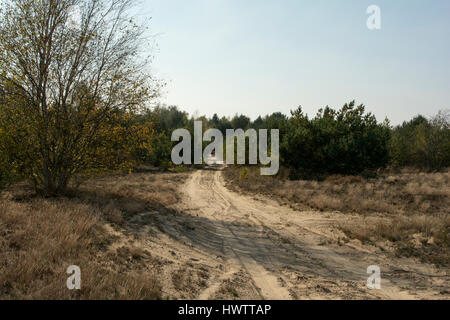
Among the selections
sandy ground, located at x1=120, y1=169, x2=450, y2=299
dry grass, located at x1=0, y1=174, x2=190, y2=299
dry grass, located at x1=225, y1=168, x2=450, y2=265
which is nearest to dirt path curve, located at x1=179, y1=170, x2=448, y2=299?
sandy ground, located at x1=120, y1=169, x2=450, y2=299

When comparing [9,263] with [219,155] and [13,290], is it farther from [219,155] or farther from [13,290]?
[219,155]

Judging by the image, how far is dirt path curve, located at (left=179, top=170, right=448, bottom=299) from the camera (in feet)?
18.0

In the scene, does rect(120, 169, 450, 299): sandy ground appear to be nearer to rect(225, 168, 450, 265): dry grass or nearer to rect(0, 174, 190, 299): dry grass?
rect(0, 174, 190, 299): dry grass

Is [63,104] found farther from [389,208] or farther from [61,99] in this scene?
[389,208]

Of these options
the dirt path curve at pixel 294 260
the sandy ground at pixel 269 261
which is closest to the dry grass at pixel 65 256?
the sandy ground at pixel 269 261

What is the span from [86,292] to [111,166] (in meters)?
8.30

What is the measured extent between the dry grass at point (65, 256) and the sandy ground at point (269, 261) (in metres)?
0.71

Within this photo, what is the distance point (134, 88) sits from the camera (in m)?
11.9

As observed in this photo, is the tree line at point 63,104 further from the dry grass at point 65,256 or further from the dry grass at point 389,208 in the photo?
the dry grass at point 389,208

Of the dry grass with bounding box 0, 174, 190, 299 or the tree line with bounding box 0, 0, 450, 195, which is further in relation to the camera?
the tree line with bounding box 0, 0, 450, 195

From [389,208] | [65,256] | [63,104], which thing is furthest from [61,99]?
[389,208]

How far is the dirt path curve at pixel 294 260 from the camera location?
5.50m

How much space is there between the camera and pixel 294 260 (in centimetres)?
723
